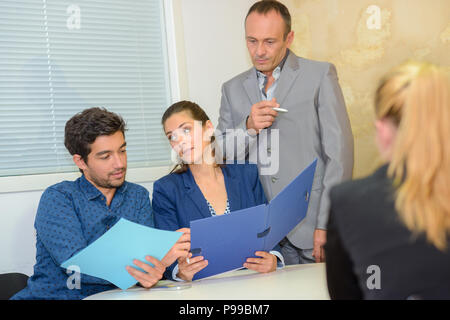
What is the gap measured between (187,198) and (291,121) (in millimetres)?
614

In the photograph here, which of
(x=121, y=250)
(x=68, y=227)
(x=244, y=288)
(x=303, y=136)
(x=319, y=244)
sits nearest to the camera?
(x=121, y=250)

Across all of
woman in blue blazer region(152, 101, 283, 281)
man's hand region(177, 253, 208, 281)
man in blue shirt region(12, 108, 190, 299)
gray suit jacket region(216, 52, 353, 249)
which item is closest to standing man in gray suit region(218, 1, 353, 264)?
gray suit jacket region(216, 52, 353, 249)

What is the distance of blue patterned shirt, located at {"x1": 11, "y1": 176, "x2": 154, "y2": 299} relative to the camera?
1807mm

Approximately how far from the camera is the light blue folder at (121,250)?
1402 millimetres

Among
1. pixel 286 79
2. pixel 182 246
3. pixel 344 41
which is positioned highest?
pixel 344 41

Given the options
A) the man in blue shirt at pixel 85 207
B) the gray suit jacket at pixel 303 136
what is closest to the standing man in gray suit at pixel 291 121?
the gray suit jacket at pixel 303 136

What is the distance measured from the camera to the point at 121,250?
148 cm

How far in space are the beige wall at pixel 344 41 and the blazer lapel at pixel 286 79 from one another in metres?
0.37

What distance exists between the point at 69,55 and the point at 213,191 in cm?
136

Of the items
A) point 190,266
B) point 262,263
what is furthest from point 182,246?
point 262,263

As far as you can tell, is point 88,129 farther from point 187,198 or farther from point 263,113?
point 263,113

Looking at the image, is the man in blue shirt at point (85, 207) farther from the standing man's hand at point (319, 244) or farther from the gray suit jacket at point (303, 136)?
the standing man's hand at point (319, 244)
